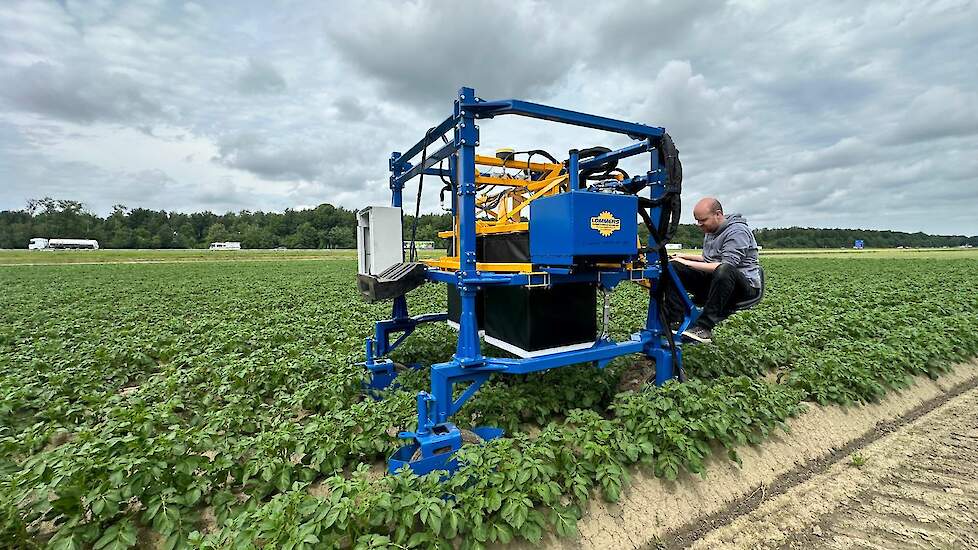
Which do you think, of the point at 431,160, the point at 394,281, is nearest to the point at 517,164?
the point at 431,160

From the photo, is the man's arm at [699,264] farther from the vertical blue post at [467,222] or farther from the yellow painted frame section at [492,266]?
the vertical blue post at [467,222]

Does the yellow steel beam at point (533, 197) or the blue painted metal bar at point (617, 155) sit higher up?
the blue painted metal bar at point (617, 155)

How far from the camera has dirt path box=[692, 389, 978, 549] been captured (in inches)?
130

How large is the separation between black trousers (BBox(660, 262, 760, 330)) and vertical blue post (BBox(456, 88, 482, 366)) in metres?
2.38

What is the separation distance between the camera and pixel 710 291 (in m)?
4.87

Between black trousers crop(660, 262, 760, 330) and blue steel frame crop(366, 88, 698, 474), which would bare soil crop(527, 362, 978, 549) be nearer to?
blue steel frame crop(366, 88, 698, 474)

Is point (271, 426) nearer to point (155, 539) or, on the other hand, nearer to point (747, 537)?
point (155, 539)

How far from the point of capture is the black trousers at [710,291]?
4.83m

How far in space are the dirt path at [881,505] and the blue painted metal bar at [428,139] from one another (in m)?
4.06

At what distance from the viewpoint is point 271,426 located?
450 centimetres

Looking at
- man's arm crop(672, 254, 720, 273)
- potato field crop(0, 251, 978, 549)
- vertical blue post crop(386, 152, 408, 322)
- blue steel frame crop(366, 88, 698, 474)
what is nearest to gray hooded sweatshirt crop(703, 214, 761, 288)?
man's arm crop(672, 254, 720, 273)

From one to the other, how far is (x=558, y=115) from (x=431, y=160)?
156cm

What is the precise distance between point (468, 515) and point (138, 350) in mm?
7918

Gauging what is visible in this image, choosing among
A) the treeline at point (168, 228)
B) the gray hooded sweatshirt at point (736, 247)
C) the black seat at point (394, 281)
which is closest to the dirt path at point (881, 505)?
the gray hooded sweatshirt at point (736, 247)
